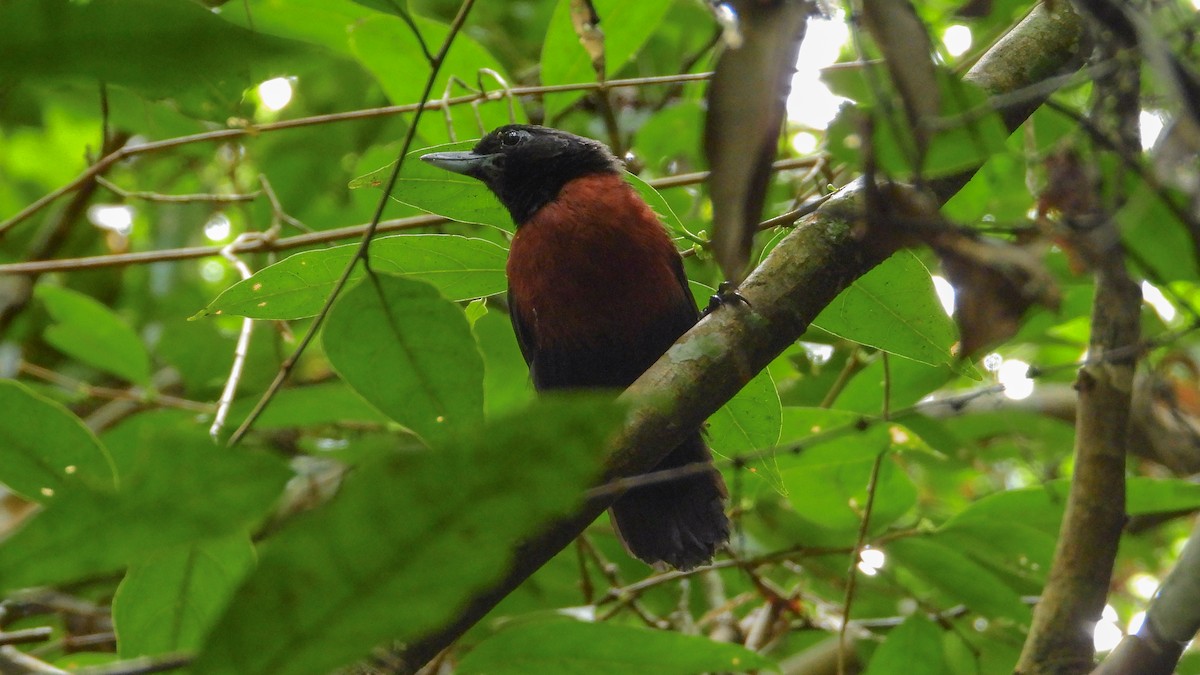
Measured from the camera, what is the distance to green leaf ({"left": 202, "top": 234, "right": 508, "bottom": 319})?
87.4 inches

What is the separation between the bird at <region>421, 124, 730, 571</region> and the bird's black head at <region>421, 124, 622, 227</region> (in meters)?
0.02

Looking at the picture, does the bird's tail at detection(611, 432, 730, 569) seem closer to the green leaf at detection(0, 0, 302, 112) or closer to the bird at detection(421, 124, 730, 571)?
the bird at detection(421, 124, 730, 571)

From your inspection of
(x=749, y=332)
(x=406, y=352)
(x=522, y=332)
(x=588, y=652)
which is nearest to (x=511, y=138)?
(x=522, y=332)

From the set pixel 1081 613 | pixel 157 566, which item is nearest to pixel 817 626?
pixel 1081 613

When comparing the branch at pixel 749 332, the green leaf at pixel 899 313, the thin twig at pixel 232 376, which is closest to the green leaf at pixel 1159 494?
the green leaf at pixel 899 313

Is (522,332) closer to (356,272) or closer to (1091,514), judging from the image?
(356,272)

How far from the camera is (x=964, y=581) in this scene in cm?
283

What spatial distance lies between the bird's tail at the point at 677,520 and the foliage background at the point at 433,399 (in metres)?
0.11

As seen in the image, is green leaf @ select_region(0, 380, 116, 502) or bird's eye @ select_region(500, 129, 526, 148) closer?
green leaf @ select_region(0, 380, 116, 502)

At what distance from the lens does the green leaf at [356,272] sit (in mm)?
2221

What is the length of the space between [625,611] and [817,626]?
24.6 inches

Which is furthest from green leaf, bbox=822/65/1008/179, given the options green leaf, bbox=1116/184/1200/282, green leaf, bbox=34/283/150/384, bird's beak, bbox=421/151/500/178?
green leaf, bbox=34/283/150/384

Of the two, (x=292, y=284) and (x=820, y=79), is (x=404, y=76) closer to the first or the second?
(x=292, y=284)

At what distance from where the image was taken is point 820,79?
1.50 meters
